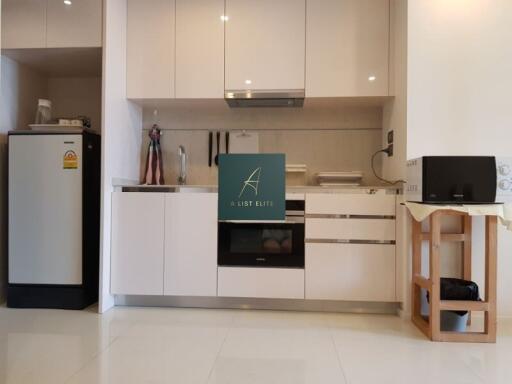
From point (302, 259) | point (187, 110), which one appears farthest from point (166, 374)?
point (187, 110)

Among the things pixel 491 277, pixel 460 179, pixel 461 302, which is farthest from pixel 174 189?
pixel 491 277

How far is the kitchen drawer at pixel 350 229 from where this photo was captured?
2.55m

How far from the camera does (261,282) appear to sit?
8.61ft

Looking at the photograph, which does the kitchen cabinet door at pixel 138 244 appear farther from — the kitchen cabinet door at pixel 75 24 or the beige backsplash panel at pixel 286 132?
the kitchen cabinet door at pixel 75 24

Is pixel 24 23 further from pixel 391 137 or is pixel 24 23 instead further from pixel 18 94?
pixel 391 137

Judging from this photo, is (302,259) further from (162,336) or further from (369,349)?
(162,336)

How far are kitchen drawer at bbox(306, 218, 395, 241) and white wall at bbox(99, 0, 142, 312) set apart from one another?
1.38 m

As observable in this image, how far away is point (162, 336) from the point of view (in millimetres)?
2148

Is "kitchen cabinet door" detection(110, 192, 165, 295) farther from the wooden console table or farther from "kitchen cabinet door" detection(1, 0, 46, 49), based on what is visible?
the wooden console table

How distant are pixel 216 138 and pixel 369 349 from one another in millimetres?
1964

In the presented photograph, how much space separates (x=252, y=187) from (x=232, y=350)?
3.52ft

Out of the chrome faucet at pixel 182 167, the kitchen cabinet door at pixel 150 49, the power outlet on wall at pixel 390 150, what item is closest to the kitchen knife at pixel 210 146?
the chrome faucet at pixel 182 167

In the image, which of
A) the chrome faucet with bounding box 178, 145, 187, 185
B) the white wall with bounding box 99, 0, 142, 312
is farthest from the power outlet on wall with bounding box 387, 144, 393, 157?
the white wall with bounding box 99, 0, 142, 312

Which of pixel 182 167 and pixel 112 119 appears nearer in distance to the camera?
pixel 112 119
